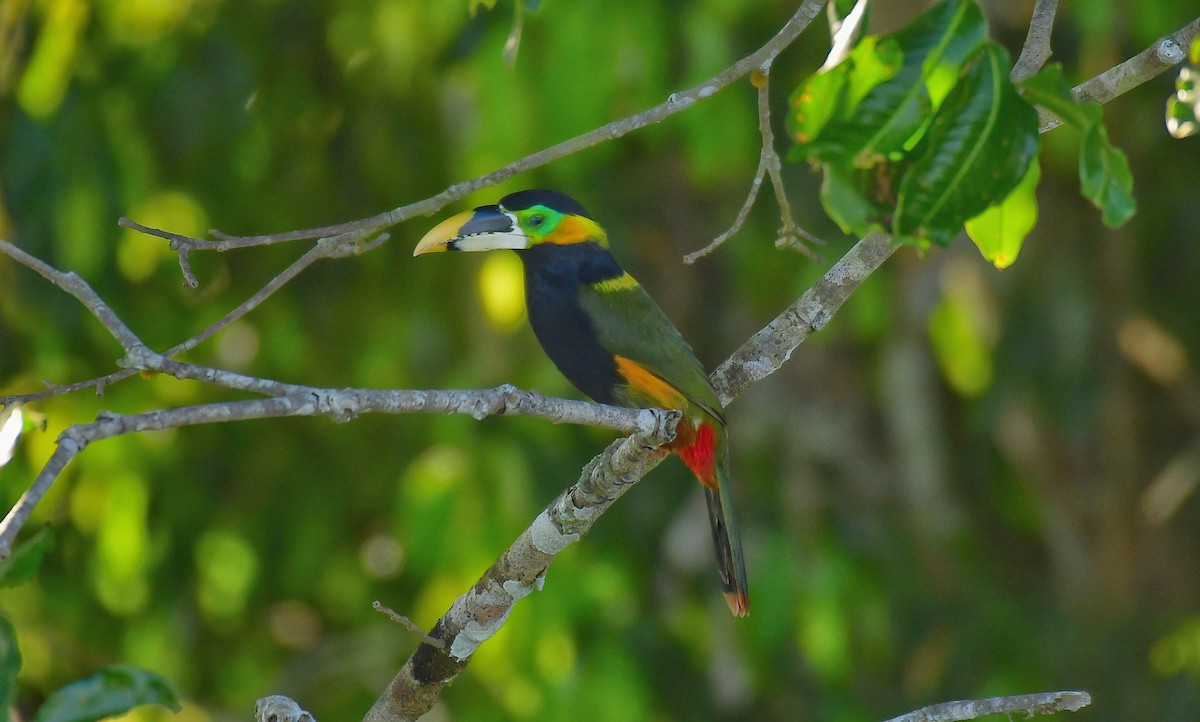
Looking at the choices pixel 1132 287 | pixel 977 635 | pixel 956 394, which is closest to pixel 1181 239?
pixel 1132 287

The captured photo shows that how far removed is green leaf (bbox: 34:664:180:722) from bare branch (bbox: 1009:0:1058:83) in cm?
176

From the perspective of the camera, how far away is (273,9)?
193 inches

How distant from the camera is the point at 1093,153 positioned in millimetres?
1520

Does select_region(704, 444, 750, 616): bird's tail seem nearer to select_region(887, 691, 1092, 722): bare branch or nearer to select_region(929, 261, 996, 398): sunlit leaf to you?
select_region(887, 691, 1092, 722): bare branch

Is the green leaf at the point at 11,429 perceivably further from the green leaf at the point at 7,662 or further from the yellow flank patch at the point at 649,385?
the yellow flank patch at the point at 649,385

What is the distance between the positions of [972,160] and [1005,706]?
0.94 metres

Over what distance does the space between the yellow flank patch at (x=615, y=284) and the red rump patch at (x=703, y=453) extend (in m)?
0.39

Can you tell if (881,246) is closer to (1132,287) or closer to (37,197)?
(37,197)

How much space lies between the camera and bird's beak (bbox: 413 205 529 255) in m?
2.72

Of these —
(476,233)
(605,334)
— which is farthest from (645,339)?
(476,233)

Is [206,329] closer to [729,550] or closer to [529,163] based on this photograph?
[529,163]

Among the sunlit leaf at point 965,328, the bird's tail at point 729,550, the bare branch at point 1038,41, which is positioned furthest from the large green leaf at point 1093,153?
the sunlit leaf at point 965,328

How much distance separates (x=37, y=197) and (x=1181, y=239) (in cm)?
461

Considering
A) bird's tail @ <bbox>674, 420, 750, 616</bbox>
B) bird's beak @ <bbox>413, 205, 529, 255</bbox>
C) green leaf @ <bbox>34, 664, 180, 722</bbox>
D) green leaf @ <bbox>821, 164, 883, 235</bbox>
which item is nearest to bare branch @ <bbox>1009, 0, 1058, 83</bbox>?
green leaf @ <bbox>821, 164, 883, 235</bbox>
